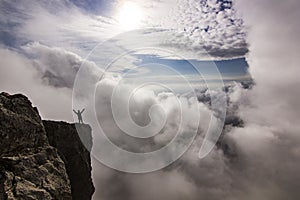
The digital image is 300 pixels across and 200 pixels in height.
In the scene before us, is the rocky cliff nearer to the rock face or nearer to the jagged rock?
the jagged rock

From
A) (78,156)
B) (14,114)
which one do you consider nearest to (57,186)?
(14,114)

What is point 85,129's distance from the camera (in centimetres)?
5716

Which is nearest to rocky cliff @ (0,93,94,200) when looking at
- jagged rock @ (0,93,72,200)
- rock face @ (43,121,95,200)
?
jagged rock @ (0,93,72,200)

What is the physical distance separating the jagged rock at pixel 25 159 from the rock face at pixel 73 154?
1096 cm

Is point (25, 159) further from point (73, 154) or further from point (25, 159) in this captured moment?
point (73, 154)

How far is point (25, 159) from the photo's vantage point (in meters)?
29.2

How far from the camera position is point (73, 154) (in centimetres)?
4772

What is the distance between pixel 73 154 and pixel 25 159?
62.0 ft

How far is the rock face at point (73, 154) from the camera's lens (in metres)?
45.9

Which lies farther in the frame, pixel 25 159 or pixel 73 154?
pixel 73 154

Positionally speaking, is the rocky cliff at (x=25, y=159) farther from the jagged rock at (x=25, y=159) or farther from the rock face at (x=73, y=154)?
the rock face at (x=73, y=154)

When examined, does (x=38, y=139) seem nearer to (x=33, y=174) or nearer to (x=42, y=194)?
(x=33, y=174)

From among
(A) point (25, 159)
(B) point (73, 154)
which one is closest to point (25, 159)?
(A) point (25, 159)

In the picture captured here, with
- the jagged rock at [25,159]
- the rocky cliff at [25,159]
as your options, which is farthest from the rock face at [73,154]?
the jagged rock at [25,159]
